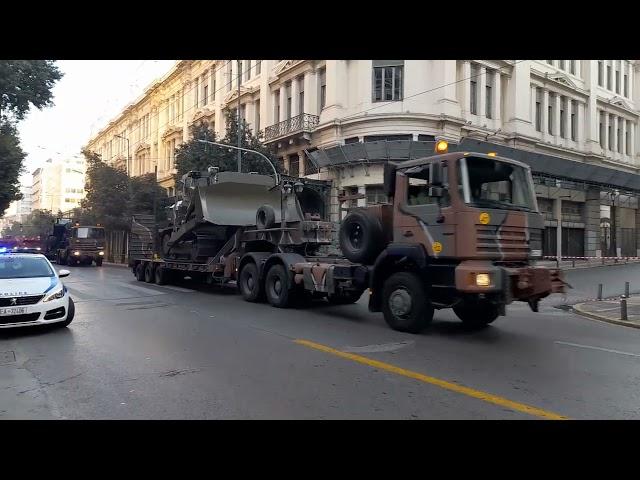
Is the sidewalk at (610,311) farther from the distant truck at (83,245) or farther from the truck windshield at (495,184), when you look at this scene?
the distant truck at (83,245)

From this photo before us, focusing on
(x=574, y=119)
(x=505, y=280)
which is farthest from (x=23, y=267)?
(x=574, y=119)

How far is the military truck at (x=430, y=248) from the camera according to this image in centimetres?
765

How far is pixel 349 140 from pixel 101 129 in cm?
5699

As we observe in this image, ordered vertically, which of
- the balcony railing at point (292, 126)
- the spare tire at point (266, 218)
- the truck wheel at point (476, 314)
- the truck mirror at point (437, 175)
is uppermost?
the balcony railing at point (292, 126)

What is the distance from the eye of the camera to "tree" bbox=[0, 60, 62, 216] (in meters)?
22.9

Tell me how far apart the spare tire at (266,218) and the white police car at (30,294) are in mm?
4978

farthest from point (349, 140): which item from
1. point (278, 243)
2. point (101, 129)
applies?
point (101, 129)

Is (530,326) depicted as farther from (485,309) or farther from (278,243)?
(278,243)

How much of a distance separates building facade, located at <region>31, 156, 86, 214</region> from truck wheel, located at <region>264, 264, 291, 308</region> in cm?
12013

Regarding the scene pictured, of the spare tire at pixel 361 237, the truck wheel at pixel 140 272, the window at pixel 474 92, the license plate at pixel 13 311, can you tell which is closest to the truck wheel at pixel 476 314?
the spare tire at pixel 361 237

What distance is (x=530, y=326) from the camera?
9766 mm

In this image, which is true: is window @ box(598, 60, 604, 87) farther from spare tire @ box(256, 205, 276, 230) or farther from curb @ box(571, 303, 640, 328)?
spare tire @ box(256, 205, 276, 230)
